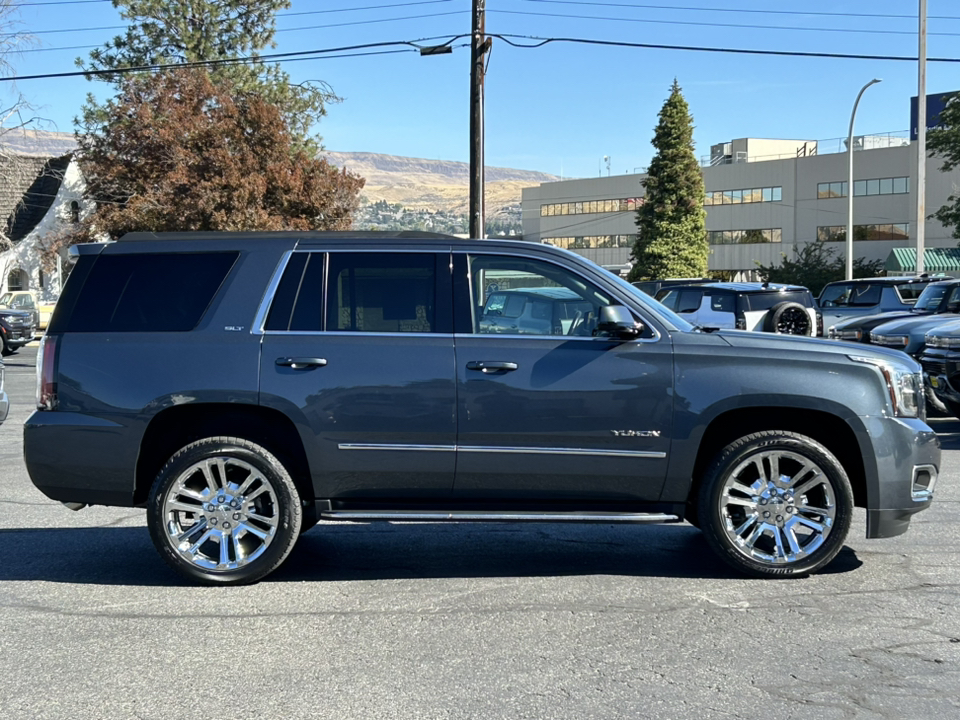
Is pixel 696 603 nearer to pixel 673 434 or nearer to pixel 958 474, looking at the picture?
pixel 673 434

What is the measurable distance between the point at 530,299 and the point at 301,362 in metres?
1.34

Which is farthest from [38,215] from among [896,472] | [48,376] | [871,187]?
[871,187]

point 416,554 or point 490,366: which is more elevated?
point 490,366

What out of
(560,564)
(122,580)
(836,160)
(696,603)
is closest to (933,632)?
(696,603)

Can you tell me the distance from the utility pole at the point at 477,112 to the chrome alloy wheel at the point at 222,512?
17.2 meters

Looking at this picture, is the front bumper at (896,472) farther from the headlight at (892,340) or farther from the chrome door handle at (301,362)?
the headlight at (892,340)

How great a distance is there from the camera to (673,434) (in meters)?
5.89

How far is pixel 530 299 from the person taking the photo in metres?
6.14

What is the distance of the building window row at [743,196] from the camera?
7769 cm

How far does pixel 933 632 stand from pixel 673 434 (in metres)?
1.61

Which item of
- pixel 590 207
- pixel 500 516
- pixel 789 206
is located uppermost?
pixel 590 207

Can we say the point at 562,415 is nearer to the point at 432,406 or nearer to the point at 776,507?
the point at 432,406

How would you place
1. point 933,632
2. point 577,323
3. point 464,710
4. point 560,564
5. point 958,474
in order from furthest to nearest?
point 958,474
point 560,564
point 577,323
point 933,632
point 464,710

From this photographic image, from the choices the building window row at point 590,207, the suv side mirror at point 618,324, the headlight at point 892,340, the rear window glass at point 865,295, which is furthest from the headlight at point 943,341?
the building window row at point 590,207
